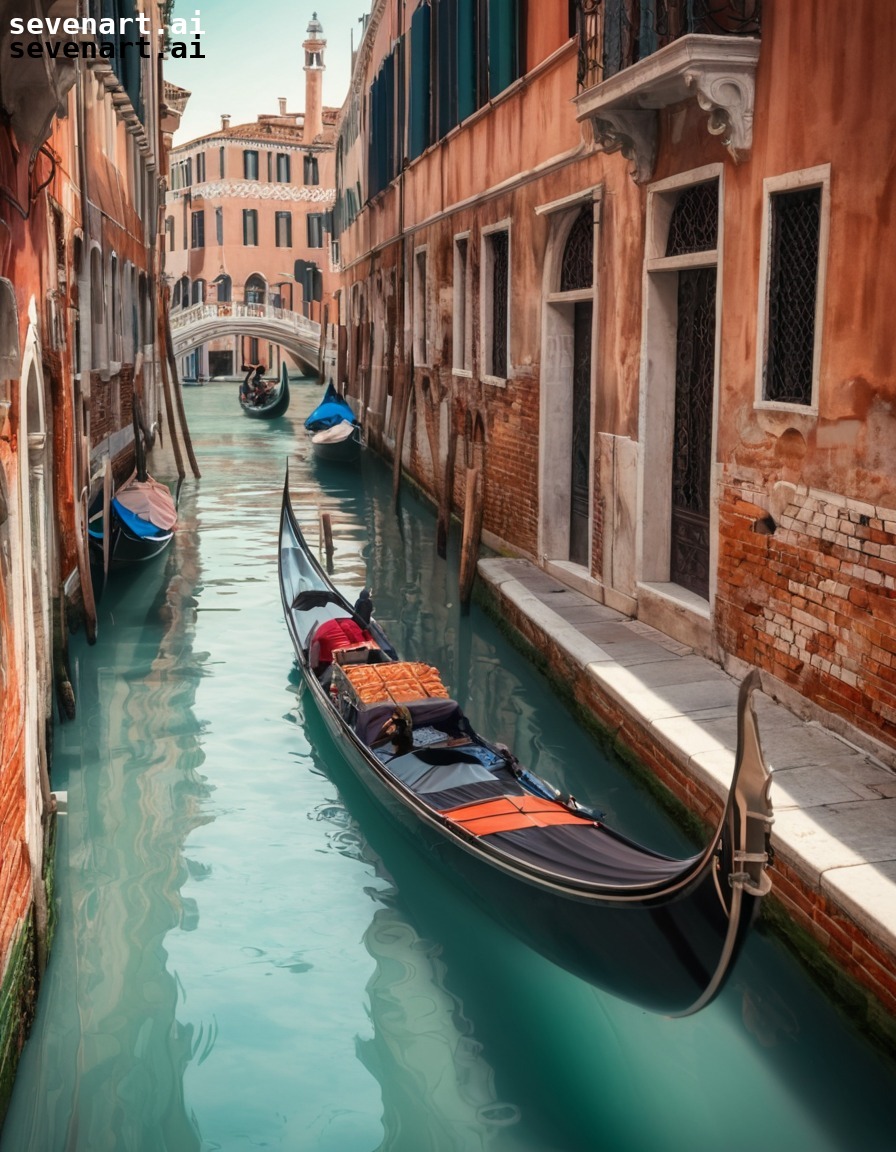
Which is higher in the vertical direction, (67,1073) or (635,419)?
(635,419)

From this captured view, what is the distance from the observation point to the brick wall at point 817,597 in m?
4.23

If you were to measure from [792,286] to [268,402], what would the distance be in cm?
1995

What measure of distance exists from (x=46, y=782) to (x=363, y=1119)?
70.3 inches

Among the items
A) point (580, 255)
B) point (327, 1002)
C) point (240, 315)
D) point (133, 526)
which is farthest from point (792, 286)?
point (240, 315)

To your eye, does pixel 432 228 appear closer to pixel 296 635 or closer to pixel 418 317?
pixel 418 317

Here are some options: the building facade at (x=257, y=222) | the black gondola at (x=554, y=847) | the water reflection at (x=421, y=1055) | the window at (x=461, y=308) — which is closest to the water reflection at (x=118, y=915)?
the water reflection at (x=421, y=1055)

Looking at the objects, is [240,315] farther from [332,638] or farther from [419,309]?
[332,638]

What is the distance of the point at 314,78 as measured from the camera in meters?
38.8

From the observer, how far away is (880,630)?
4223 millimetres

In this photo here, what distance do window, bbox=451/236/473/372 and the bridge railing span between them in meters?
18.5

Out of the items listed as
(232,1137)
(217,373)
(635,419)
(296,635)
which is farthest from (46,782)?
(217,373)

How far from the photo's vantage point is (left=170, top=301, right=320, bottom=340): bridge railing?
2827 cm

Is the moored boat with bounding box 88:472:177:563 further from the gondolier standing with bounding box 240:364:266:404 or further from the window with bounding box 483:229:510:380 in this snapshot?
the gondolier standing with bounding box 240:364:266:404

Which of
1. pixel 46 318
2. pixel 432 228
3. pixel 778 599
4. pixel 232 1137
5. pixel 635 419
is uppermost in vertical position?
pixel 432 228
